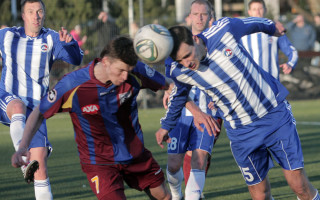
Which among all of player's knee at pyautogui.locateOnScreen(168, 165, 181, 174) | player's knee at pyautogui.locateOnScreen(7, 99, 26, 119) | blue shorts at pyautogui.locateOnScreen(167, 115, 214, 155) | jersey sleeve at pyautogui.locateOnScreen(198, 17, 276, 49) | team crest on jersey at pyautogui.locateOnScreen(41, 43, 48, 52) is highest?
jersey sleeve at pyautogui.locateOnScreen(198, 17, 276, 49)

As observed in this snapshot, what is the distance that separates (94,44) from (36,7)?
12333 mm

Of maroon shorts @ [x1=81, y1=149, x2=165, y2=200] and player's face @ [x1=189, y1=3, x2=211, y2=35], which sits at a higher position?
player's face @ [x1=189, y1=3, x2=211, y2=35]

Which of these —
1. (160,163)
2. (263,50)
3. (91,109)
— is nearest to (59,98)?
(91,109)

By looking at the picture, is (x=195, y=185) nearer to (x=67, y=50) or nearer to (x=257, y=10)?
(x=67, y=50)

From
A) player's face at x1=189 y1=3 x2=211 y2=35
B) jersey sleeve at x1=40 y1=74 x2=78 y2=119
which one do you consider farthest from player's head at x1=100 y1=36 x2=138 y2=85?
player's face at x1=189 y1=3 x2=211 y2=35

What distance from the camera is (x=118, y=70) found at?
4.62 m

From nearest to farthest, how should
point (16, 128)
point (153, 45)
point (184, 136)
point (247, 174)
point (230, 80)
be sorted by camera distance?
point (153, 45)
point (230, 80)
point (247, 174)
point (16, 128)
point (184, 136)

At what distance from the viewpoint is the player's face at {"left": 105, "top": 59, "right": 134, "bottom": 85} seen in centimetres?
459

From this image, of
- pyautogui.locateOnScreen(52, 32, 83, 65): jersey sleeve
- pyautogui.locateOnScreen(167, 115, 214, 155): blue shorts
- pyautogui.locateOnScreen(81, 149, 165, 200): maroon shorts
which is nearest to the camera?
pyautogui.locateOnScreen(81, 149, 165, 200): maroon shorts

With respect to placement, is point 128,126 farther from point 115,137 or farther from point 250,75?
point 250,75

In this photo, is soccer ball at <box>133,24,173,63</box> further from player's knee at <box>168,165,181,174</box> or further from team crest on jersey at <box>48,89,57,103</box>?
player's knee at <box>168,165,181,174</box>

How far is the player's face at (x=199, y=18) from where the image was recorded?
703 cm

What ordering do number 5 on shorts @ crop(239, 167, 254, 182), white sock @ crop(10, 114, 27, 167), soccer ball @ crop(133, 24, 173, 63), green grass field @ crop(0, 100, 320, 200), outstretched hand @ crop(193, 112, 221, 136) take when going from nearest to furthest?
soccer ball @ crop(133, 24, 173, 63) → outstretched hand @ crop(193, 112, 221, 136) → number 5 on shorts @ crop(239, 167, 254, 182) → white sock @ crop(10, 114, 27, 167) → green grass field @ crop(0, 100, 320, 200)

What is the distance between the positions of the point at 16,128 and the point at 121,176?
1.43 metres
